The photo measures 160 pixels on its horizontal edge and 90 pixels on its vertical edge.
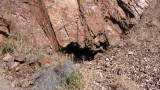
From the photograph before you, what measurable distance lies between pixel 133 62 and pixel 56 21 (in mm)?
2224

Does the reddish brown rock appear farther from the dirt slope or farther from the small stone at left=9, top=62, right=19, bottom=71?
the dirt slope

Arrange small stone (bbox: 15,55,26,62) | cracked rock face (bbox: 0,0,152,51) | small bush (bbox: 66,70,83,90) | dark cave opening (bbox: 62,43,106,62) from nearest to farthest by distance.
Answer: small bush (bbox: 66,70,83,90) → small stone (bbox: 15,55,26,62) → cracked rock face (bbox: 0,0,152,51) → dark cave opening (bbox: 62,43,106,62)

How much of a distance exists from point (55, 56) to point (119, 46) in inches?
80.2

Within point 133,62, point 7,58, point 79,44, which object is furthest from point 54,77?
point 133,62

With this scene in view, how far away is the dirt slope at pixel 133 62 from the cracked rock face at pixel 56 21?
0.71 m

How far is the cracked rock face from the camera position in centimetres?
418

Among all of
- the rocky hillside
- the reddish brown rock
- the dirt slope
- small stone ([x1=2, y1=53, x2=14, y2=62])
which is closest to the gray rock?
the rocky hillside

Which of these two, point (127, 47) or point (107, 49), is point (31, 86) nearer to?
point (107, 49)

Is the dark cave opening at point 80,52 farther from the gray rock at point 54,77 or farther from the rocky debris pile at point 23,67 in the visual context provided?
the gray rock at point 54,77

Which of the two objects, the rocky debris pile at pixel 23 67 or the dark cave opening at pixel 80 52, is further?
the dark cave opening at pixel 80 52

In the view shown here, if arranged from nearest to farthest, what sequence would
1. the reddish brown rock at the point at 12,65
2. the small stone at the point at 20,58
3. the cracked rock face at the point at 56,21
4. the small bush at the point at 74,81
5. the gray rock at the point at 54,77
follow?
the small bush at the point at 74,81 → the gray rock at the point at 54,77 → the reddish brown rock at the point at 12,65 → the small stone at the point at 20,58 → the cracked rock face at the point at 56,21

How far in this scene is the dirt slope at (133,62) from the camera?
343cm

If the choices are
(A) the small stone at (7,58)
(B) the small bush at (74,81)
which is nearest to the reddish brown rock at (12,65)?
(A) the small stone at (7,58)

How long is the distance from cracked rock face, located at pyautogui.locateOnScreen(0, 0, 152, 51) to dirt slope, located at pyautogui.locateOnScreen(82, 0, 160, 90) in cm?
71
